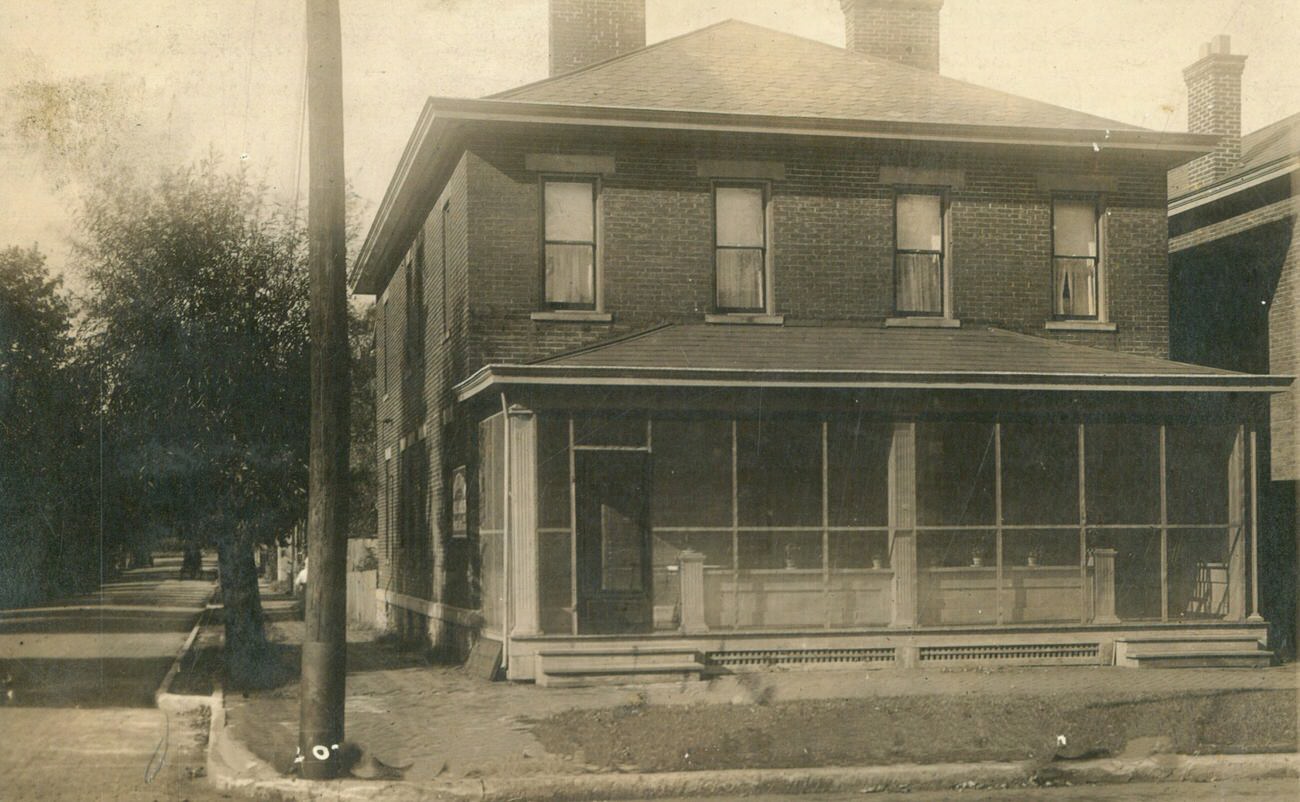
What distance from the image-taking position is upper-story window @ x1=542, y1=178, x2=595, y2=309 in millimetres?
17172

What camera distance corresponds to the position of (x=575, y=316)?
17.0 m

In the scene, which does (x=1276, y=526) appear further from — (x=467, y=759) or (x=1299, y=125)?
(x=467, y=759)

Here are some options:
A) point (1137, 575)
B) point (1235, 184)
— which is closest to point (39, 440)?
point (1137, 575)

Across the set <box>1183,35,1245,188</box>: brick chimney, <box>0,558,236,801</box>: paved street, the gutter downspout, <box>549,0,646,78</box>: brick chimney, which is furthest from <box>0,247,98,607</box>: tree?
<box>1183,35,1245,188</box>: brick chimney

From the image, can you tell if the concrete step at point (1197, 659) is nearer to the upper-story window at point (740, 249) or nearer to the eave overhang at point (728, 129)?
the upper-story window at point (740, 249)

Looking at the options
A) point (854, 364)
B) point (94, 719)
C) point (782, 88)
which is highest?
point (782, 88)

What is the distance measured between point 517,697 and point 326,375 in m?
4.92

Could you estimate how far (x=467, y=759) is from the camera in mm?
10047

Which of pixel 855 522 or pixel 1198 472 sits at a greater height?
pixel 1198 472

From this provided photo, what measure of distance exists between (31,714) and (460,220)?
7592 mm

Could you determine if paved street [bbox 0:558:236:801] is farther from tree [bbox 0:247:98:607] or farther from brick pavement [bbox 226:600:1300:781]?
tree [bbox 0:247:98:607]

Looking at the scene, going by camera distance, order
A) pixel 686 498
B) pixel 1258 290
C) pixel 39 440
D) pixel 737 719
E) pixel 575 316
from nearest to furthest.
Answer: pixel 737 719 → pixel 575 316 → pixel 686 498 → pixel 1258 290 → pixel 39 440

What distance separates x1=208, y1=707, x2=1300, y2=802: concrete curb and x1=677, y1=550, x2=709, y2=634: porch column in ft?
20.1

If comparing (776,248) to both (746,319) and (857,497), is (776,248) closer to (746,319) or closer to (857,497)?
(746,319)
